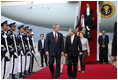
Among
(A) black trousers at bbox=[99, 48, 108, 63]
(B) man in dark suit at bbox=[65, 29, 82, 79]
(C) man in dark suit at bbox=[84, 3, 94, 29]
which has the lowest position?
(A) black trousers at bbox=[99, 48, 108, 63]

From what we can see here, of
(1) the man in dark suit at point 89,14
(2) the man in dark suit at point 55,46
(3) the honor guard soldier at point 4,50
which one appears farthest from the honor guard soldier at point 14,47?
(1) the man in dark suit at point 89,14

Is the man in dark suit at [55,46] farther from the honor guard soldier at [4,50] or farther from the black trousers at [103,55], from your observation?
the black trousers at [103,55]

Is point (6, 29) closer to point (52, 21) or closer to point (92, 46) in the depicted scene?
point (92, 46)

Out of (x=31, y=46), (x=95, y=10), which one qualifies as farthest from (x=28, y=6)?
(x=31, y=46)

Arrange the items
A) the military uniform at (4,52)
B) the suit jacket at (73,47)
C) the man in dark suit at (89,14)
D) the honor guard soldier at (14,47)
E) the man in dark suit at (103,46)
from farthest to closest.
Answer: the man in dark suit at (103,46) → the man in dark suit at (89,14) → the suit jacket at (73,47) → the honor guard soldier at (14,47) → the military uniform at (4,52)

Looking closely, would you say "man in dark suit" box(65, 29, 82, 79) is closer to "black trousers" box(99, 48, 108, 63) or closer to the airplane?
"black trousers" box(99, 48, 108, 63)

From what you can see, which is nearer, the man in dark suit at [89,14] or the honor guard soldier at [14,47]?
the honor guard soldier at [14,47]

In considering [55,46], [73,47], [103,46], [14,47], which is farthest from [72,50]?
[103,46]

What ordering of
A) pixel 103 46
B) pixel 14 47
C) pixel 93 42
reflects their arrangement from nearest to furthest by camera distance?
pixel 14 47
pixel 103 46
pixel 93 42

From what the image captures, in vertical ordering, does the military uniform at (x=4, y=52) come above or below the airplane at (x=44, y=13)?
below

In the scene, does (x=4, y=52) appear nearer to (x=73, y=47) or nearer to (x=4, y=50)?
(x=4, y=50)

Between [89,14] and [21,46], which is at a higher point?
[89,14]

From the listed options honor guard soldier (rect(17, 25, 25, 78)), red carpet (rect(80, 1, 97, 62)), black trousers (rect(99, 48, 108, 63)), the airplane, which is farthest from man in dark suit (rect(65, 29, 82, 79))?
the airplane

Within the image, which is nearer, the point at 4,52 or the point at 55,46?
the point at 4,52
